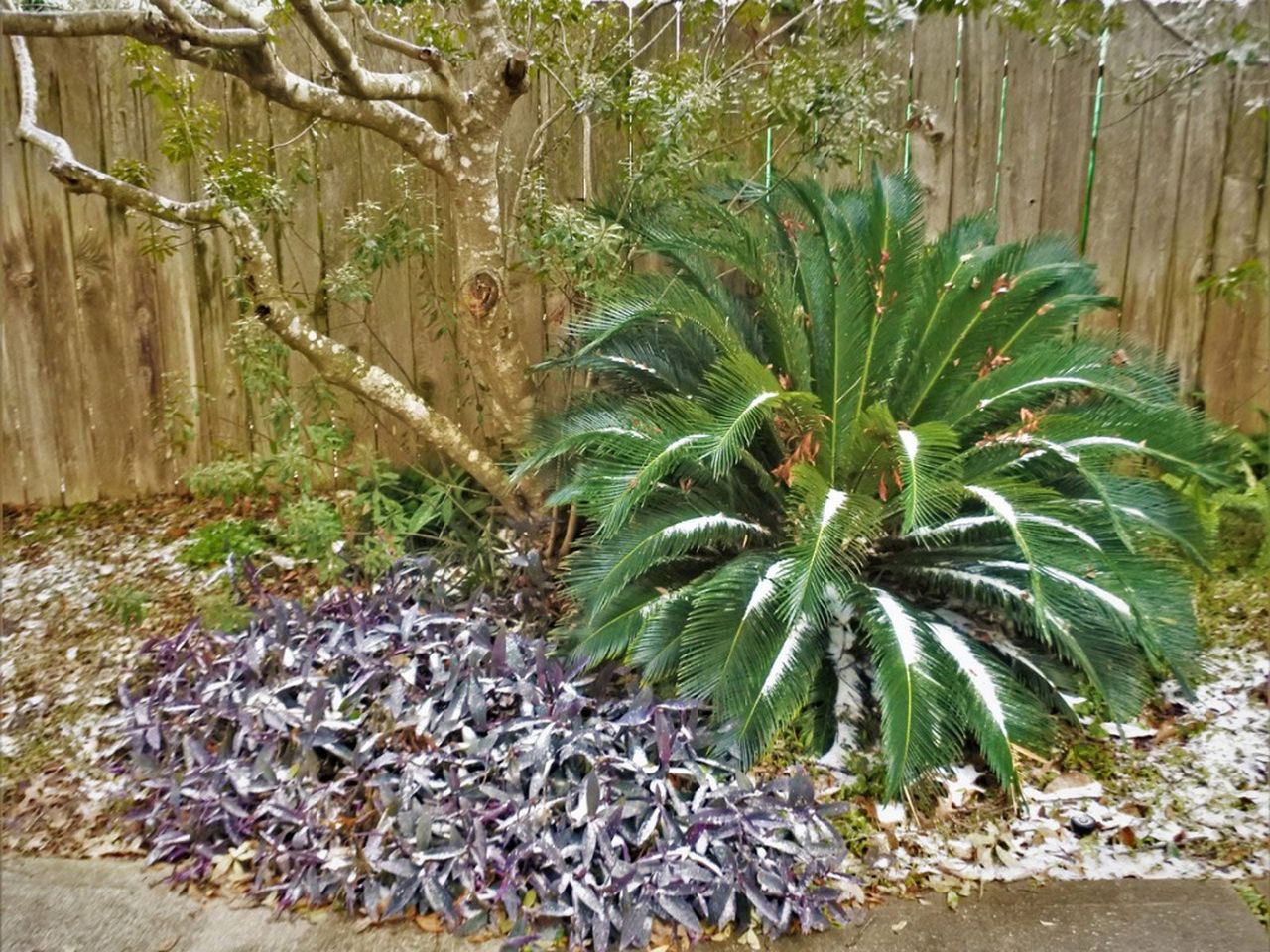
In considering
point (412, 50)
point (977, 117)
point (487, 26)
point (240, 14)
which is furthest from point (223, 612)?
point (977, 117)

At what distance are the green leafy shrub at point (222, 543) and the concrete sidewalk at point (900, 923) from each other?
1.53 m

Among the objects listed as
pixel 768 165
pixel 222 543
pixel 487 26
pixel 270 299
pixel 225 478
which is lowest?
pixel 222 543

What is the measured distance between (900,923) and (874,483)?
3.93 feet

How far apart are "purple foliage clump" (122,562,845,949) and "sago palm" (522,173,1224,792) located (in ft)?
0.76

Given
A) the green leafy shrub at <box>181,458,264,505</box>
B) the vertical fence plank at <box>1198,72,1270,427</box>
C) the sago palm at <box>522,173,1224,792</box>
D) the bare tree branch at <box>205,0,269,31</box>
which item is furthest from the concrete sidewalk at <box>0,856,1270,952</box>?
the vertical fence plank at <box>1198,72,1270,427</box>

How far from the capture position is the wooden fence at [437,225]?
4000 mm

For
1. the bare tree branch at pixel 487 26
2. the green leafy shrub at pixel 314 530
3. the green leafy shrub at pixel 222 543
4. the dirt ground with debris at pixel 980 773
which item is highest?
the bare tree branch at pixel 487 26

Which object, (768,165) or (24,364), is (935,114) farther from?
(24,364)

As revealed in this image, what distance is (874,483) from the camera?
2.92 metres

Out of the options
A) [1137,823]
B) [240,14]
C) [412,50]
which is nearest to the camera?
[1137,823]

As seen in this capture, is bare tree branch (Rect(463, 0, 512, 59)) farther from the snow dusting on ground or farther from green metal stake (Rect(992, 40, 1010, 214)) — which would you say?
the snow dusting on ground

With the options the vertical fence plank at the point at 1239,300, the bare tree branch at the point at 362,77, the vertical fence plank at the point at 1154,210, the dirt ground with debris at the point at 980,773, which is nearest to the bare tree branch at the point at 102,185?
the bare tree branch at the point at 362,77

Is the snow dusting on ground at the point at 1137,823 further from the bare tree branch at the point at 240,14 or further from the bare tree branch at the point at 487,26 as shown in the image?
the bare tree branch at the point at 240,14

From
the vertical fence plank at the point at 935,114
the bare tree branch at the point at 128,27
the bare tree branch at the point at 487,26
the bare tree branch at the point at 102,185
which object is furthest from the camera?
the vertical fence plank at the point at 935,114
